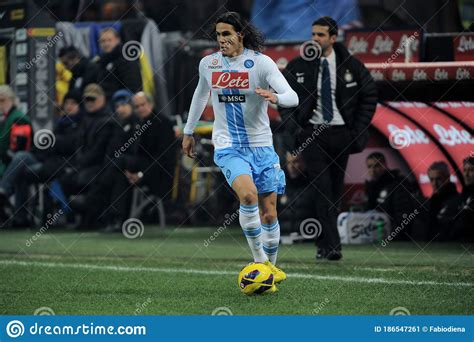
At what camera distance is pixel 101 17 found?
63.3ft

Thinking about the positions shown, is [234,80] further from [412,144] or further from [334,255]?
[412,144]

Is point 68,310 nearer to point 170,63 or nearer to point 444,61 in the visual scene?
point 444,61

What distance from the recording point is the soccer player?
9.09m

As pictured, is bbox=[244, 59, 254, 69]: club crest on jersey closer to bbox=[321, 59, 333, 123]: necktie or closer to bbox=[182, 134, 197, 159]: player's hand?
bbox=[182, 134, 197, 159]: player's hand

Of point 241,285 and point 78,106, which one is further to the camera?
point 78,106

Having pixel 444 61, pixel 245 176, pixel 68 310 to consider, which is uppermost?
pixel 444 61

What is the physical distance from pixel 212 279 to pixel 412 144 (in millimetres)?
5323

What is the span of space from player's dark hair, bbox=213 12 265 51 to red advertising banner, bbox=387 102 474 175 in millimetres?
5703

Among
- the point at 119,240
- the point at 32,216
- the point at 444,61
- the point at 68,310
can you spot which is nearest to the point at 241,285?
the point at 68,310

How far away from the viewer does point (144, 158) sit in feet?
53.2

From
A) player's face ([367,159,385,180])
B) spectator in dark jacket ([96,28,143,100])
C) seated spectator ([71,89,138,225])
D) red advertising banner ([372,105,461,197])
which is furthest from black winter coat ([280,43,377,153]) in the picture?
spectator in dark jacket ([96,28,143,100])

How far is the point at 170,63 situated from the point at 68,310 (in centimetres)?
1019

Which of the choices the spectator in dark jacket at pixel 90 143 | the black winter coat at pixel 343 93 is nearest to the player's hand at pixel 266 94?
the black winter coat at pixel 343 93

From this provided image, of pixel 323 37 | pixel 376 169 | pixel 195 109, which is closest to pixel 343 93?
pixel 323 37
